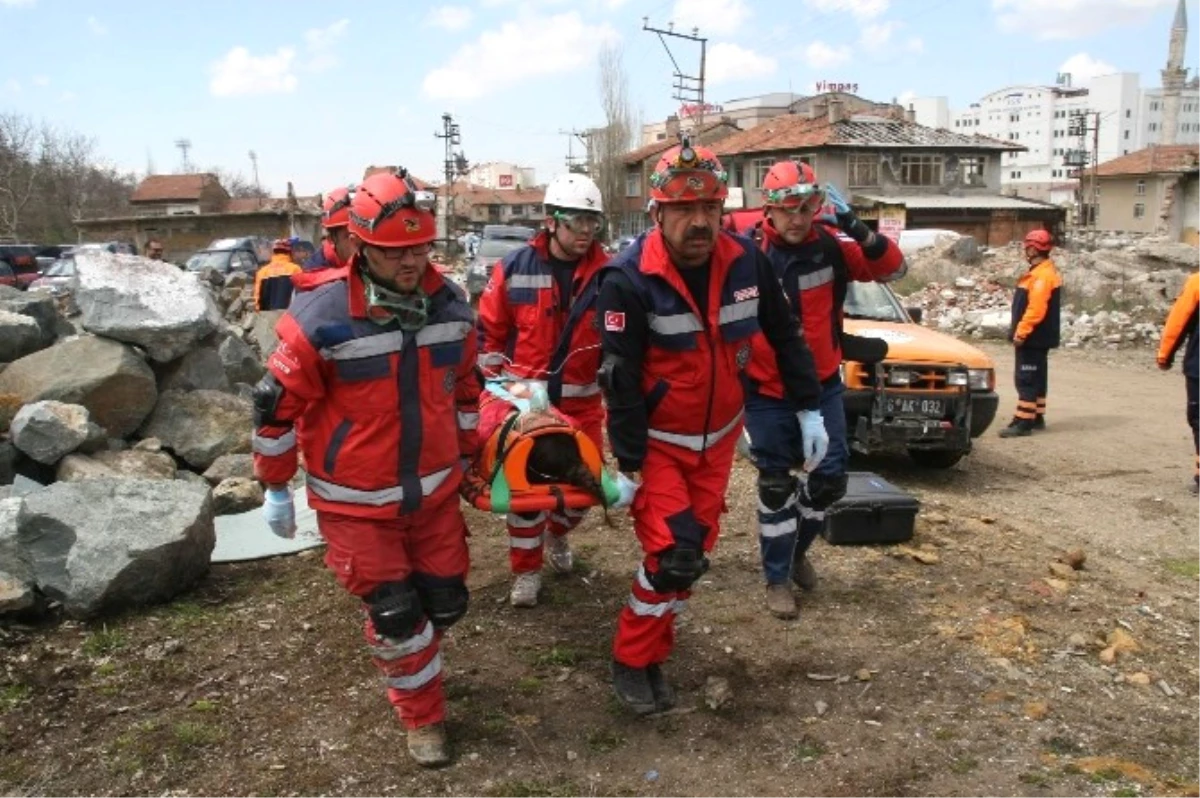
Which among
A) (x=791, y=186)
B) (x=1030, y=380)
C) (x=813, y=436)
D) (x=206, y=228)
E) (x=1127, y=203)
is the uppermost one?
(x=1127, y=203)

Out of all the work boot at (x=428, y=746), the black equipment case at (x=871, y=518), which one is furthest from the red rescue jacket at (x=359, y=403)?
the black equipment case at (x=871, y=518)

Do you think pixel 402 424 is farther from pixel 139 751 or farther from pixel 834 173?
pixel 834 173

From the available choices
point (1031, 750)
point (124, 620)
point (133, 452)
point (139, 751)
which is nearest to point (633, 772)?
point (1031, 750)

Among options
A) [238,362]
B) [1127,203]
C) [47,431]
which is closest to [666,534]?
[47,431]

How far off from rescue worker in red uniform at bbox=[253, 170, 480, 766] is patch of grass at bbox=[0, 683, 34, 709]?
134 cm

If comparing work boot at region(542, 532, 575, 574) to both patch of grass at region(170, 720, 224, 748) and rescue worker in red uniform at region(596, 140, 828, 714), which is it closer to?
rescue worker in red uniform at region(596, 140, 828, 714)

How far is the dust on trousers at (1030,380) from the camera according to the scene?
10.1 meters

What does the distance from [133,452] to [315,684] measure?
3.23m

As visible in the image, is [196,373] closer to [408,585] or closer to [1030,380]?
[408,585]

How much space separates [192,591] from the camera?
4855 millimetres

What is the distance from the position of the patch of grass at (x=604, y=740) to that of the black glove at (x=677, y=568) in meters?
0.58

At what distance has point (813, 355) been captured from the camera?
4453 millimetres

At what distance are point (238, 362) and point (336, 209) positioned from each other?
4076mm

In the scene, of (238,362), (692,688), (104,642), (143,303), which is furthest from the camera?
(238,362)
